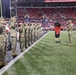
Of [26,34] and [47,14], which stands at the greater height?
[47,14]

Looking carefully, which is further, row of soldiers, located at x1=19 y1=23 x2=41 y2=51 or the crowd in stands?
the crowd in stands

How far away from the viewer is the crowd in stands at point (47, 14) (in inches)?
1820

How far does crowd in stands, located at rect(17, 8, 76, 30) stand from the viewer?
4622 centimetres

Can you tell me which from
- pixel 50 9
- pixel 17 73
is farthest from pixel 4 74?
pixel 50 9

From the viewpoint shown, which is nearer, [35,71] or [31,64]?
[35,71]

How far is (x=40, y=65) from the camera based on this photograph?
26.8 ft

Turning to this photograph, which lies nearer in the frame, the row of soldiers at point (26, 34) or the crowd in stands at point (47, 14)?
the row of soldiers at point (26, 34)

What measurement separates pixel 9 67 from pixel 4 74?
90cm

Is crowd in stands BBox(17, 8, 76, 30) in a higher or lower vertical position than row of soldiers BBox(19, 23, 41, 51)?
higher

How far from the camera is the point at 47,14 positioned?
4819cm

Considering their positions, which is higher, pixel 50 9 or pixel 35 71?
pixel 50 9

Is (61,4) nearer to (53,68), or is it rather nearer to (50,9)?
(50,9)

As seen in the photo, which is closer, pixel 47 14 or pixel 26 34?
pixel 26 34

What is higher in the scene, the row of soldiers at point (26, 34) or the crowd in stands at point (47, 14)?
the crowd in stands at point (47, 14)
